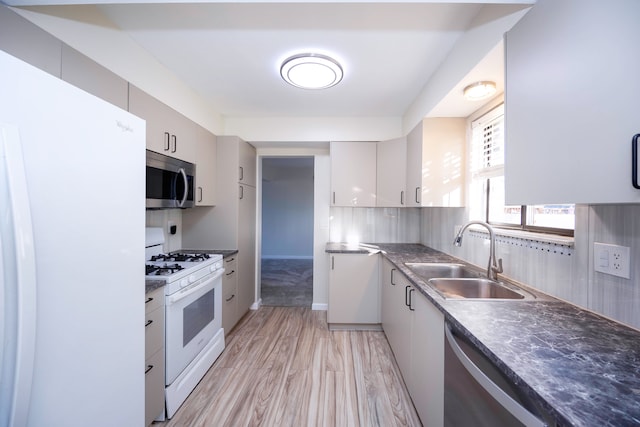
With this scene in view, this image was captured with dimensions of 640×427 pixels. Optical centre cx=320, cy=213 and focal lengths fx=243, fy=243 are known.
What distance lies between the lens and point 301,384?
1.80 meters

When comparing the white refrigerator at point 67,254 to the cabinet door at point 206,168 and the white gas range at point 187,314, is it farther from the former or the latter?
the cabinet door at point 206,168

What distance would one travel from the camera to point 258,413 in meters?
1.55

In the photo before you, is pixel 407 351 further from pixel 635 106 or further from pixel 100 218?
pixel 100 218

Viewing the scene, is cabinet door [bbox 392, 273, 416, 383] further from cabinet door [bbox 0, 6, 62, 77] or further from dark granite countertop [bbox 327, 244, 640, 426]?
cabinet door [bbox 0, 6, 62, 77]

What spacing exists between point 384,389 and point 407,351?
0.36 meters

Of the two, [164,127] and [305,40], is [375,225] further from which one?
[164,127]

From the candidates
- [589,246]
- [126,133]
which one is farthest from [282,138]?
[589,246]

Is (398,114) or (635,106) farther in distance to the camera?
(398,114)

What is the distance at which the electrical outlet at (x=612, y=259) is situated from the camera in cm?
90

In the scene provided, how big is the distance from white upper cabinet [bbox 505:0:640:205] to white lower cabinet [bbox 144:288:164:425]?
188cm

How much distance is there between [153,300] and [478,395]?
1593 mm

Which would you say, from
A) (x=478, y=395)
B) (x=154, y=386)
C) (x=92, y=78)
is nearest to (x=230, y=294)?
(x=154, y=386)

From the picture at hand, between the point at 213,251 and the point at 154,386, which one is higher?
the point at 213,251

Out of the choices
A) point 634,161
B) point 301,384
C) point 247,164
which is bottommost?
point 301,384
